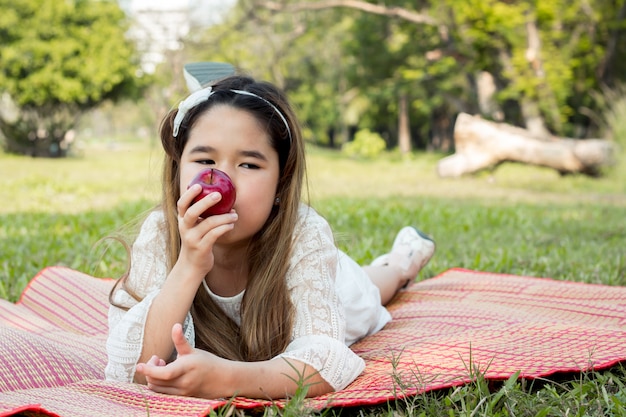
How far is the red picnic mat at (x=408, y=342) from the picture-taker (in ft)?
6.35

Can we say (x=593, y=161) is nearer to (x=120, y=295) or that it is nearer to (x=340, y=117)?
(x=120, y=295)

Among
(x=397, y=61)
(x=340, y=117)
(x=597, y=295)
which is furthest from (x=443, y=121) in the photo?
(x=597, y=295)

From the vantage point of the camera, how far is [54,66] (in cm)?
2391

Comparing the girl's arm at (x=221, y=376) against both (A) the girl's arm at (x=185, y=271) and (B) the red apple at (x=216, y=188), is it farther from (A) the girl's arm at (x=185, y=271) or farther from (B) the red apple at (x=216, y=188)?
(B) the red apple at (x=216, y=188)

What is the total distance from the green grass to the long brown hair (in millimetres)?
197

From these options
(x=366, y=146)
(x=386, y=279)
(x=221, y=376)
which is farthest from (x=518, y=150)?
(x=366, y=146)

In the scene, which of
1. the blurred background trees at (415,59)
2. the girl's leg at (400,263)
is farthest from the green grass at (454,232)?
the blurred background trees at (415,59)

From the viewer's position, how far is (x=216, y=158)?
83.3 inches

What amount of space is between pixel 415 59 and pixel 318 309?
24.7m

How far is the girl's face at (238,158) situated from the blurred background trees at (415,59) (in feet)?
1.75

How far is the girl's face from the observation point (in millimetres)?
2109

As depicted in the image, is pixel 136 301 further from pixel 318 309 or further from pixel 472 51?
pixel 472 51

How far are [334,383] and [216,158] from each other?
0.73m

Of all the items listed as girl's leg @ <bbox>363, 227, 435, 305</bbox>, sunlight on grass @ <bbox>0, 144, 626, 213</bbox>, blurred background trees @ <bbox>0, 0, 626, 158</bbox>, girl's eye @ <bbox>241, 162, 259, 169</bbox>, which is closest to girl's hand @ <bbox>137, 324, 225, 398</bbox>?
girl's eye @ <bbox>241, 162, 259, 169</bbox>
